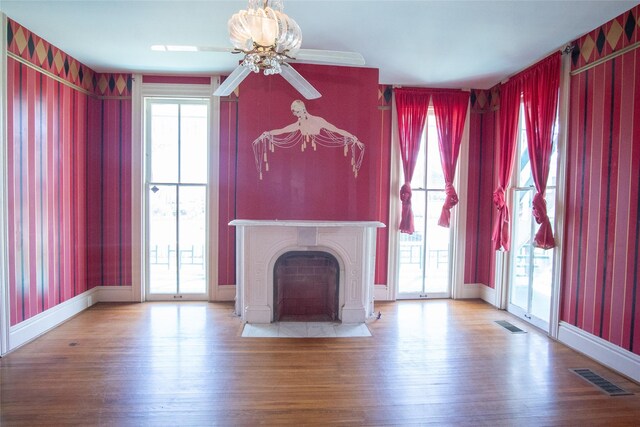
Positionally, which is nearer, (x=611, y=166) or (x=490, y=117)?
(x=611, y=166)

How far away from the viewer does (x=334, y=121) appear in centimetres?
431

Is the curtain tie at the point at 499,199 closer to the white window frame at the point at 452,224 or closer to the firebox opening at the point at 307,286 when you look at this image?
the white window frame at the point at 452,224

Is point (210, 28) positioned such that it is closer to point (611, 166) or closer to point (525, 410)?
point (611, 166)

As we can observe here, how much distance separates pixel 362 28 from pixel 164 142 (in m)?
3.04

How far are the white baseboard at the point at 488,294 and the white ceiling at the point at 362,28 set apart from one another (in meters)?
2.91

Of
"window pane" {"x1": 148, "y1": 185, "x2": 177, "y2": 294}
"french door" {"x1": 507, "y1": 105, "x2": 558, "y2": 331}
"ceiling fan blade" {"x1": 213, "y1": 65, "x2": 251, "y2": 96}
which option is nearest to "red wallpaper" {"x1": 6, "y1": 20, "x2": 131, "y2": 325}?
"window pane" {"x1": 148, "y1": 185, "x2": 177, "y2": 294}

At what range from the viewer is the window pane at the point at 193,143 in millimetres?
5023

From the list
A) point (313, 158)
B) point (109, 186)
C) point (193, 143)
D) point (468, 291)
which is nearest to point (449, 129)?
point (313, 158)

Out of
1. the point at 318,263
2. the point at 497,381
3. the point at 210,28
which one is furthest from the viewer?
the point at 318,263

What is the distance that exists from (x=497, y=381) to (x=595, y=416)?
0.64m

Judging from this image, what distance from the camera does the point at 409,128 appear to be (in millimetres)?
5109

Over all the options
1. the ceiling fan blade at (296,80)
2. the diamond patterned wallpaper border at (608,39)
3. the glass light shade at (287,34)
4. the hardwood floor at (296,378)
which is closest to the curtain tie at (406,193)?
the hardwood floor at (296,378)

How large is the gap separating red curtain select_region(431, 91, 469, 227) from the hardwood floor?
192cm

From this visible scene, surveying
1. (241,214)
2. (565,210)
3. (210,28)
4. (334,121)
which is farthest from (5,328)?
(565,210)
